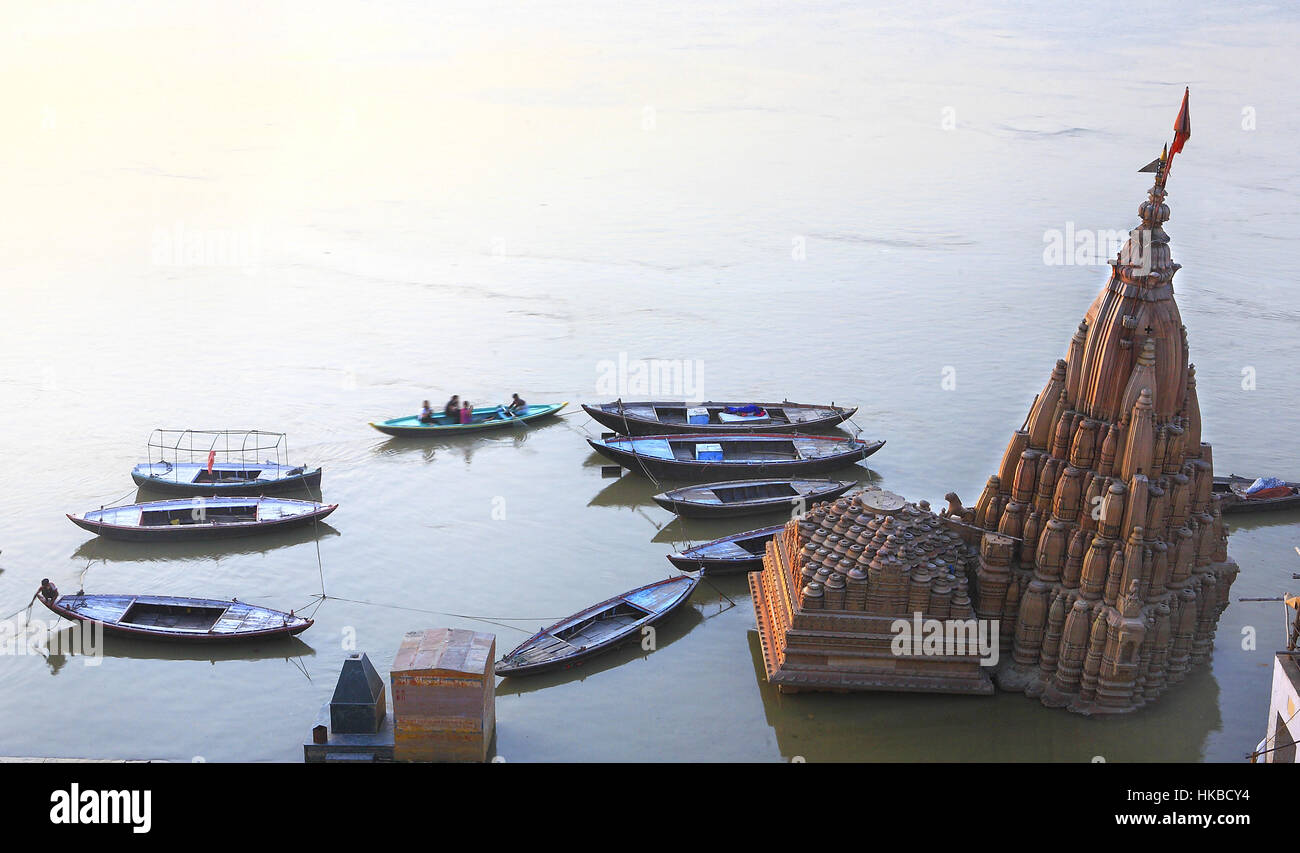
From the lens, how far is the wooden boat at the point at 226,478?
39.7 m

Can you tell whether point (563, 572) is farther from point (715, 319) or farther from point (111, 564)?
point (715, 319)

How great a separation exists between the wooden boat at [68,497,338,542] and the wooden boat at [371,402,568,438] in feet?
20.8

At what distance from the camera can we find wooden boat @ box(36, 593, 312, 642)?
31.5m

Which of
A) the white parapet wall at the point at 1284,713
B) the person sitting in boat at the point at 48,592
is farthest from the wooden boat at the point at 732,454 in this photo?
the white parapet wall at the point at 1284,713

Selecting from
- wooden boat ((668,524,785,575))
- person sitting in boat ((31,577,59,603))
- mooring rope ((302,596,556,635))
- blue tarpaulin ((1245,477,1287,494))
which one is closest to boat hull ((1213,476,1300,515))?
blue tarpaulin ((1245,477,1287,494))

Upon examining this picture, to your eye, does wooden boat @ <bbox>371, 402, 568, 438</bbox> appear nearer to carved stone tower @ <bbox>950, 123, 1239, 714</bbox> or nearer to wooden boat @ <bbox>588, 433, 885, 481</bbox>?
wooden boat @ <bbox>588, 433, 885, 481</bbox>

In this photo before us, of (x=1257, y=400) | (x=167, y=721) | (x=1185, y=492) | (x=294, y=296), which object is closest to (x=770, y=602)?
(x=1185, y=492)

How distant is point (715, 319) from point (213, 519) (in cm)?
2668

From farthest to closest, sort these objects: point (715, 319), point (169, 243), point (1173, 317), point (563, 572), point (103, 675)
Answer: point (169, 243) → point (715, 319) → point (563, 572) → point (103, 675) → point (1173, 317)

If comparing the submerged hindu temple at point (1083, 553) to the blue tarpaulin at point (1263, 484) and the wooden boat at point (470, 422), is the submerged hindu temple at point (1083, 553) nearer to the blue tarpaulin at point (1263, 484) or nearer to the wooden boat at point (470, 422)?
the blue tarpaulin at point (1263, 484)

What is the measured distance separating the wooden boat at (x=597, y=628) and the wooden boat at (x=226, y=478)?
39.4 ft

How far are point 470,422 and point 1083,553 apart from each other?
23.8m

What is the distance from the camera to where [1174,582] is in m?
29.1

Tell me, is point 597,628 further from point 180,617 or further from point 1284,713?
point 1284,713
